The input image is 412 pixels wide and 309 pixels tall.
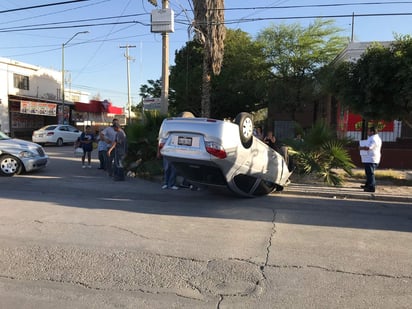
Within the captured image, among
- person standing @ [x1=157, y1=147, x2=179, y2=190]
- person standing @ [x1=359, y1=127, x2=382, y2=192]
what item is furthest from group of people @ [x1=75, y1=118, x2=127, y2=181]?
person standing @ [x1=359, y1=127, x2=382, y2=192]

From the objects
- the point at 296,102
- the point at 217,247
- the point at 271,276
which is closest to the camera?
the point at 271,276

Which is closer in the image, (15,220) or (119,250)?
(119,250)

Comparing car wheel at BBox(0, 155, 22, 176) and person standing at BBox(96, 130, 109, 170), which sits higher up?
person standing at BBox(96, 130, 109, 170)

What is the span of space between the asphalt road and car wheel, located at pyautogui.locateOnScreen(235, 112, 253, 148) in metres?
1.36

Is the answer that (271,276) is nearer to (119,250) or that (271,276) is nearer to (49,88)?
(119,250)

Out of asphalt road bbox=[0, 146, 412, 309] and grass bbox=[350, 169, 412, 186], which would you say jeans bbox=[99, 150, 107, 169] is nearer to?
asphalt road bbox=[0, 146, 412, 309]

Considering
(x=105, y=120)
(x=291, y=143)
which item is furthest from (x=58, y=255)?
(x=105, y=120)

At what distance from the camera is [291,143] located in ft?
38.7

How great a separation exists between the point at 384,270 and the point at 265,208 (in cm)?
355

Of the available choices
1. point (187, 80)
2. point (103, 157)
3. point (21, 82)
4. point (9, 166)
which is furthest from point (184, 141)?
point (21, 82)

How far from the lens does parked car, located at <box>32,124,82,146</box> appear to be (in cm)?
2722

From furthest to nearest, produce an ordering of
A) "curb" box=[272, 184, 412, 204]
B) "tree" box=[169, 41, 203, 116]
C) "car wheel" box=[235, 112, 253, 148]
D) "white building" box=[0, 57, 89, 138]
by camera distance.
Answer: "white building" box=[0, 57, 89, 138]
"tree" box=[169, 41, 203, 116]
"curb" box=[272, 184, 412, 204]
"car wheel" box=[235, 112, 253, 148]

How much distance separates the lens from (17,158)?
1191 cm

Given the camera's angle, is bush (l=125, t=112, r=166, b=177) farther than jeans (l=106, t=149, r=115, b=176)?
Yes
